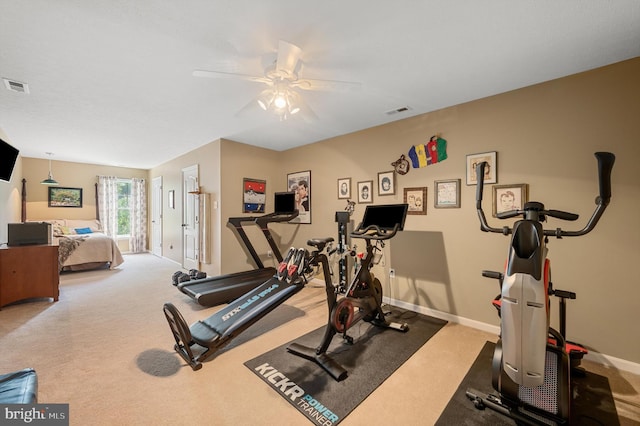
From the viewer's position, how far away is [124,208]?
307 inches

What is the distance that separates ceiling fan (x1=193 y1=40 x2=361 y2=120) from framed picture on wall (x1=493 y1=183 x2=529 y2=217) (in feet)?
6.33

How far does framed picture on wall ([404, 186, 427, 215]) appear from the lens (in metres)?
3.32

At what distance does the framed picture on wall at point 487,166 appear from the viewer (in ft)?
9.16

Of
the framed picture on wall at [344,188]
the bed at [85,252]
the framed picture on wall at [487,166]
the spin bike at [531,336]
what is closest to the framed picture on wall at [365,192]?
the framed picture on wall at [344,188]

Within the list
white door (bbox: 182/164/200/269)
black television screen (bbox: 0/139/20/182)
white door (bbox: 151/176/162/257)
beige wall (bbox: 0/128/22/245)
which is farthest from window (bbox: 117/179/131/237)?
black television screen (bbox: 0/139/20/182)

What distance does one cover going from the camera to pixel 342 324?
2.30 meters

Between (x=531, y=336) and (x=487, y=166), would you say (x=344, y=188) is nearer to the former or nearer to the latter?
(x=487, y=166)

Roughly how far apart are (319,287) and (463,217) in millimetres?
2618

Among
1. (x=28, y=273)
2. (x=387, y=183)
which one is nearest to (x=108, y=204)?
(x=28, y=273)

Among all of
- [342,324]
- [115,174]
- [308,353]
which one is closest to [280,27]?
[342,324]

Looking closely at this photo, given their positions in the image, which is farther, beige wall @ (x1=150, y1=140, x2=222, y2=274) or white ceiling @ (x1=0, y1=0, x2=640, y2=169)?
beige wall @ (x1=150, y1=140, x2=222, y2=274)

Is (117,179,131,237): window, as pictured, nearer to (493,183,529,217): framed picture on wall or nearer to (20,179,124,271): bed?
(20,179,124,271): bed

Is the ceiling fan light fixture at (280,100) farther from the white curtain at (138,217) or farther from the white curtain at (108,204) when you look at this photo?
the white curtain at (108,204)

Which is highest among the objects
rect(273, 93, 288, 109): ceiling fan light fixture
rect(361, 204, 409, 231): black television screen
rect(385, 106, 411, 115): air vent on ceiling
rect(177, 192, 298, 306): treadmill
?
rect(385, 106, 411, 115): air vent on ceiling
